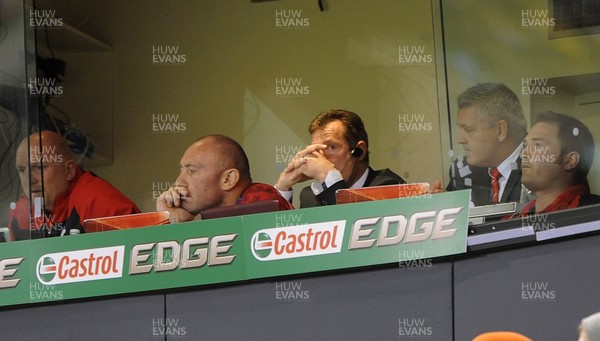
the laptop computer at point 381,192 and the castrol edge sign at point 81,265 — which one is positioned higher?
the laptop computer at point 381,192

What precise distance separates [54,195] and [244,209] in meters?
1.26

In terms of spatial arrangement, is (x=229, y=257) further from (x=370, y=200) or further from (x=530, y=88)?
(x=530, y=88)

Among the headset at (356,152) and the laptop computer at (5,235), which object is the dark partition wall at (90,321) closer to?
the laptop computer at (5,235)

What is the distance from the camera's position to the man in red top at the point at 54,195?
445cm

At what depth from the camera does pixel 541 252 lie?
3885mm

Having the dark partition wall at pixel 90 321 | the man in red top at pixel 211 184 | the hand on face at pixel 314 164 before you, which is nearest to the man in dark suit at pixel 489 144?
the hand on face at pixel 314 164

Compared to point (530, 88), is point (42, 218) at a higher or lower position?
lower

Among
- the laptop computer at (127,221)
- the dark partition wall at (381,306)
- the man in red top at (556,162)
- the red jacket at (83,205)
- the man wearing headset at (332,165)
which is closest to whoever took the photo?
the dark partition wall at (381,306)

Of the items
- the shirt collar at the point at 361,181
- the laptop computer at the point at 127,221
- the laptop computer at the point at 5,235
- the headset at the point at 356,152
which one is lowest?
the laptop computer at the point at 5,235

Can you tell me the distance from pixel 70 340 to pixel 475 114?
197cm

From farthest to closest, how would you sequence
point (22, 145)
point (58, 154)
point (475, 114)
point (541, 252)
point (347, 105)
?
point (347, 105) < point (58, 154) < point (22, 145) < point (475, 114) < point (541, 252)

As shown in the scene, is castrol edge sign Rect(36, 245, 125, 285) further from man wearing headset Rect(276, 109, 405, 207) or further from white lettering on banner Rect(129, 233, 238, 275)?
man wearing headset Rect(276, 109, 405, 207)

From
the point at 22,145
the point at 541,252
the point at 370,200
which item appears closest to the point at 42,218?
the point at 22,145

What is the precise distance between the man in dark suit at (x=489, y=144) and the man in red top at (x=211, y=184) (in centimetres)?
89
